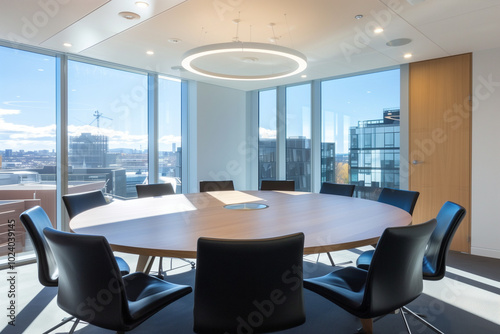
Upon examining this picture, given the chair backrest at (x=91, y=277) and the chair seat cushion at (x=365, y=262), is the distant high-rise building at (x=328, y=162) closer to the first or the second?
the chair seat cushion at (x=365, y=262)

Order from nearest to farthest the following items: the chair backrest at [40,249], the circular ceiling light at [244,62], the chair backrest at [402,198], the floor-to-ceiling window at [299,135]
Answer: the chair backrest at [40,249]
the circular ceiling light at [244,62]
the chair backrest at [402,198]
the floor-to-ceiling window at [299,135]

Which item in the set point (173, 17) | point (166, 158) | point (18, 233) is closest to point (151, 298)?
point (173, 17)

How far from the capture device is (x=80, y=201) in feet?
10.2

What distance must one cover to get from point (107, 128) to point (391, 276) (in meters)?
4.65

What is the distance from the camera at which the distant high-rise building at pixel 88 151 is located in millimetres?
4688

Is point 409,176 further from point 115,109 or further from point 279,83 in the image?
point 115,109

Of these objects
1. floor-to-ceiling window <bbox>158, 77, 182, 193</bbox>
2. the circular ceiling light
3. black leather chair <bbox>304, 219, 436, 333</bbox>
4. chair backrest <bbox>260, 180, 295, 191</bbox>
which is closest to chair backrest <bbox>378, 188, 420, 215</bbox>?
black leather chair <bbox>304, 219, 436, 333</bbox>

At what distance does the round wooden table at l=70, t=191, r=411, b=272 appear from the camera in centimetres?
177

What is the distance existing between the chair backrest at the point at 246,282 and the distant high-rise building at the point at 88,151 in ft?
13.3

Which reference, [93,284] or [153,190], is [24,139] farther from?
[93,284]

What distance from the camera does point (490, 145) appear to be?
429cm

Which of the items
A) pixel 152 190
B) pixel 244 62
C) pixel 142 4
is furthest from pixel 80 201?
pixel 244 62

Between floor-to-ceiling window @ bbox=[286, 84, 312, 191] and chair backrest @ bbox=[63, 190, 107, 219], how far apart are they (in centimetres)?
407

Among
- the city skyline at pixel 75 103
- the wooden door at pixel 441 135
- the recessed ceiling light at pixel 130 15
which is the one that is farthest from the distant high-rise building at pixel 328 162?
the recessed ceiling light at pixel 130 15
